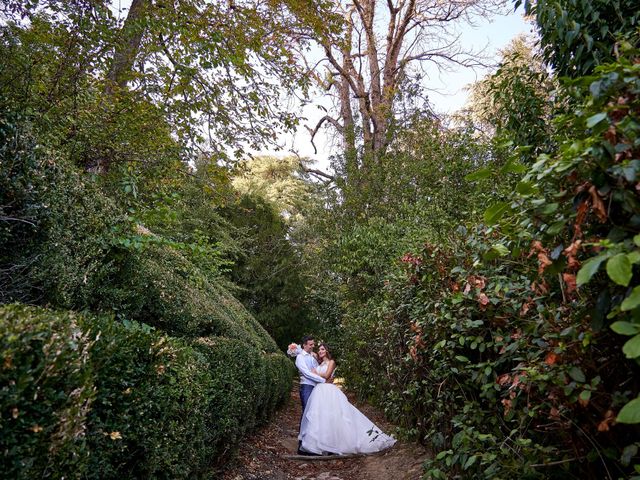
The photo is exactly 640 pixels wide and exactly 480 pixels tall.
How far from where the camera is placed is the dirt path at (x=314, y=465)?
19.1ft

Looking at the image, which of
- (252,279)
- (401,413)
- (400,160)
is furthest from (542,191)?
(252,279)

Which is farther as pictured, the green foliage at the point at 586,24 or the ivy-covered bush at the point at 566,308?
the green foliage at the point at 586,24

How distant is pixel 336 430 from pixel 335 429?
22mm

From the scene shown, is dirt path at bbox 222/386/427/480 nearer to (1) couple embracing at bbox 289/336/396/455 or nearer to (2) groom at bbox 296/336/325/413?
(1) couple embracing at bbox 289/336/396/455

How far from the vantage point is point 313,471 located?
682 cm

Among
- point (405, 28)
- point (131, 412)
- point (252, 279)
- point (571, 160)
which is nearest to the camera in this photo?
point (571, 160)

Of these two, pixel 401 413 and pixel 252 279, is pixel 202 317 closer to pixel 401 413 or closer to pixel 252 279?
pixel 401 413

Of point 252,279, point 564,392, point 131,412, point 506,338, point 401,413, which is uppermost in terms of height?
point 252,279

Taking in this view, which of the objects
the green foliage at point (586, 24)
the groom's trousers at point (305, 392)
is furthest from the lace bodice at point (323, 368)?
the green foliage at point (586, 24)

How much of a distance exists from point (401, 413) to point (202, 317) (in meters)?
2.87

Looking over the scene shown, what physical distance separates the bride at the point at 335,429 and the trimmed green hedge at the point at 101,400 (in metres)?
2.99

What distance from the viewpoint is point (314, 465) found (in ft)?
23.5

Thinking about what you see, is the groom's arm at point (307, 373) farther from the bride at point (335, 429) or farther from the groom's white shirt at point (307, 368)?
the bride at point (335, 429)

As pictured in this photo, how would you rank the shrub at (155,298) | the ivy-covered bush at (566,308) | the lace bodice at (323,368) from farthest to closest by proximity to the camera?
the lace bodice at (323,368) < the shrub at (155,298) < the ivy-covered bush at (566,308)
